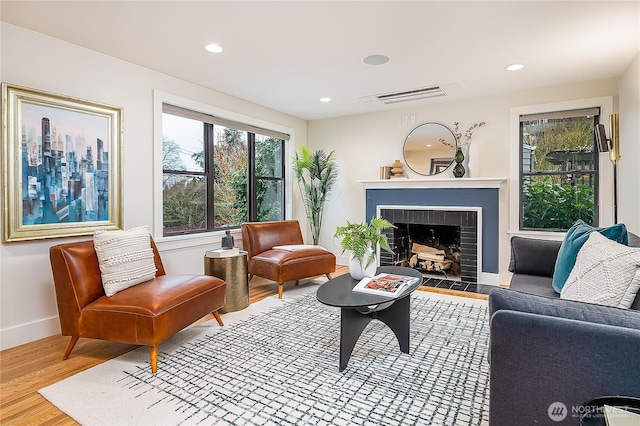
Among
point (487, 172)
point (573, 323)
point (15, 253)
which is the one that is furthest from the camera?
point (487, 172)

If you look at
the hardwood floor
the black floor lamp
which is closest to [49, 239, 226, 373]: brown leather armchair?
the hardwood floor

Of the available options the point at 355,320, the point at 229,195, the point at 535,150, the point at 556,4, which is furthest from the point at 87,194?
the point at 535,150

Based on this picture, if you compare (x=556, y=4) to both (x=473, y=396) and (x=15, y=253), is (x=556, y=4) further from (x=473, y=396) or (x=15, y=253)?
(x=15, y=253)

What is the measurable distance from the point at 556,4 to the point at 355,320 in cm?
246

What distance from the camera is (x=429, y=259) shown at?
189 inches

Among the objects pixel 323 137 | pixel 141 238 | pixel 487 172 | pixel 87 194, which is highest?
pixel 323 137

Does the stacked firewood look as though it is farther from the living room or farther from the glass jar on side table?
the glass jar on side table

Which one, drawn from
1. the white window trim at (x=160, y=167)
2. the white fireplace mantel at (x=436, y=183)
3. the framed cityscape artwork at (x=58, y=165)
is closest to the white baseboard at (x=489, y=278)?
the white fireplace mantel at (x=436, y=183)

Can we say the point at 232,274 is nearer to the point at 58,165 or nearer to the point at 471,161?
the point at 58,165

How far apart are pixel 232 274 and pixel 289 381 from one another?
1402 millimetres

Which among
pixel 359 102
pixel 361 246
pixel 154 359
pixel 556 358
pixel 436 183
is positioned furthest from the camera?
pixel 359 102

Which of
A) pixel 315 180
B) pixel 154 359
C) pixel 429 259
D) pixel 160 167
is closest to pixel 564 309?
pixel 154 359

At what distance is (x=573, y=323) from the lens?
1005 millimetres

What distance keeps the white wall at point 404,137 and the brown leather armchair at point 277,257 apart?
4.71 ft
